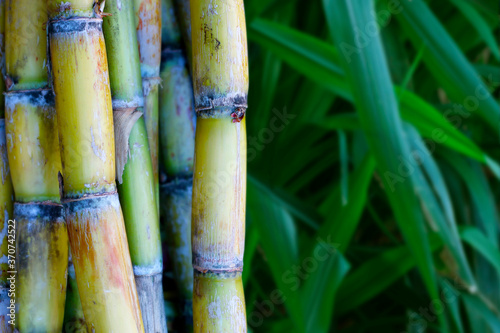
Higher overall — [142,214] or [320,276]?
[142,214]

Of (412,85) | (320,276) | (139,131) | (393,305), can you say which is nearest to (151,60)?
(139,131)

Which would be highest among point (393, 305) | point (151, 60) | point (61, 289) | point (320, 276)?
point (151, 60)

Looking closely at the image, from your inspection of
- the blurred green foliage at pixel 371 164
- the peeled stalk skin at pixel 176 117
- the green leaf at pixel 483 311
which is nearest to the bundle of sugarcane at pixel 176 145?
the peeled stalk skin at pixel 176 117

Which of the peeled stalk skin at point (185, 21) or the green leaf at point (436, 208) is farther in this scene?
the green leaf at point (436, 208)

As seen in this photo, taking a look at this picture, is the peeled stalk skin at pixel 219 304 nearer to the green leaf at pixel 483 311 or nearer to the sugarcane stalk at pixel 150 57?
the sugarcane stalk at pixel 150 57

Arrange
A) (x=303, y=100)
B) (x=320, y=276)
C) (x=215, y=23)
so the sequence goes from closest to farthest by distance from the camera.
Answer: (x=215, y=23), (x=320, y=276), (x=303, y=100)

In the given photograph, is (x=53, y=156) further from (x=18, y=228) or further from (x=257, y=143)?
(x=257, y=143)
